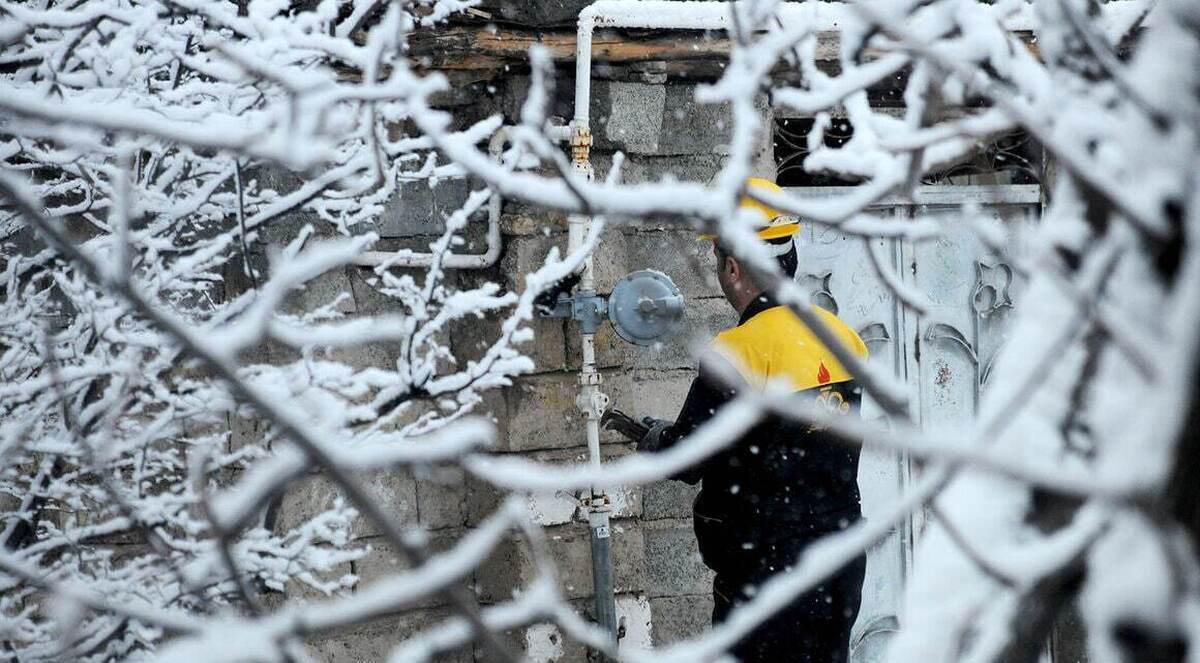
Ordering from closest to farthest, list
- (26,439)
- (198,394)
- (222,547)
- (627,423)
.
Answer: (222,547) < (26,439) < (198,394) < (627,423)

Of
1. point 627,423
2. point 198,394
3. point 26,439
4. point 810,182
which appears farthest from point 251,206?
point 810,182

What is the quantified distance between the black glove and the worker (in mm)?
118

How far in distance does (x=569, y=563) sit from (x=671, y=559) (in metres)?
0.39

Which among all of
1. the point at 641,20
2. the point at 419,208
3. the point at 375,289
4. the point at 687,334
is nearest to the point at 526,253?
the point at 419,208

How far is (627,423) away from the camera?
432cm

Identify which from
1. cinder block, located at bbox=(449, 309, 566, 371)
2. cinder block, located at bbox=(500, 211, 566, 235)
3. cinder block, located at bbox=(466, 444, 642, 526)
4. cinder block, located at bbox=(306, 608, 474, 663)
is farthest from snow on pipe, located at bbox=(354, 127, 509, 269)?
cinder block, located at bbox=(306, 608, 474, 663)

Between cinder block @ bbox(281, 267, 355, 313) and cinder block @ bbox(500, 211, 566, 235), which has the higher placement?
cinder block @ bbox(500, 211, 566, 235)

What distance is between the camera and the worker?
3.85 meters

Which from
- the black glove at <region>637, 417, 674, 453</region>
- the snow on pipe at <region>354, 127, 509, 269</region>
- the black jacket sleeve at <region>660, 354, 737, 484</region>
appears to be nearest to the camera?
the black jacket sleeve at <region>660, 354, 737, 484</region>

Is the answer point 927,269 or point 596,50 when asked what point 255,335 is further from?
point 927,269

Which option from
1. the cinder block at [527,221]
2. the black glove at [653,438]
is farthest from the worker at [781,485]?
the cinder block at [527,221]

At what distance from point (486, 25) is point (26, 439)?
2.25 metres

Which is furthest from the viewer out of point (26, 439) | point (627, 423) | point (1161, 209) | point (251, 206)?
point (627, 423)

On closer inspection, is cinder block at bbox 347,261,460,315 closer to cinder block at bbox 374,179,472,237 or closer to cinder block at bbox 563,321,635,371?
cinder block at bbox 374,179,472,237
